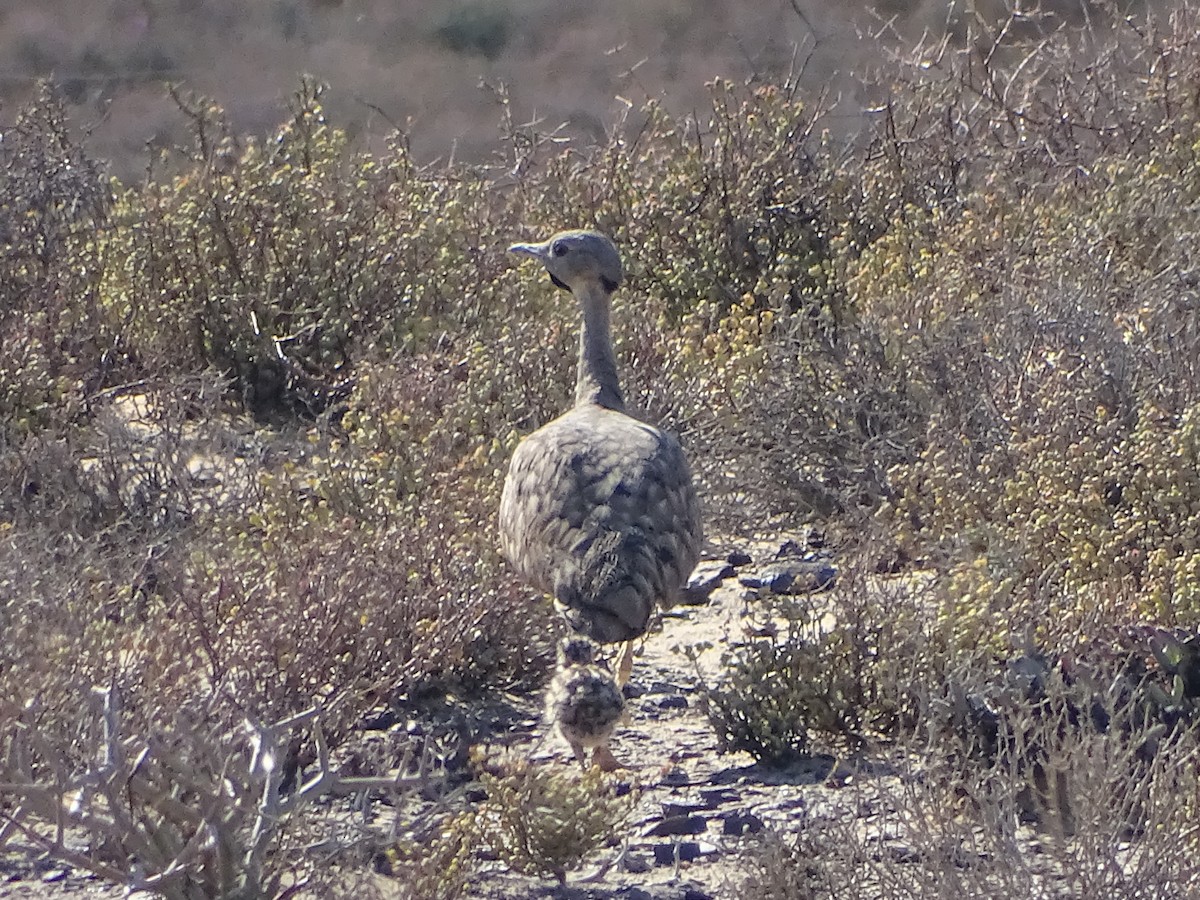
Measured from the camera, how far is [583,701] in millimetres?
5508

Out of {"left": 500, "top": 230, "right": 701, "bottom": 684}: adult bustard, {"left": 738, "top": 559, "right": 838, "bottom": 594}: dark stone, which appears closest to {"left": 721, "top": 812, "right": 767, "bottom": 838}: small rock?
{"left": 500, "top": 230, "right": 701, "bottom": 684}: adult bustard

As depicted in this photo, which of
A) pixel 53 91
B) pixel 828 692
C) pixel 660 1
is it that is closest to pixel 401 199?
pixel 53 91

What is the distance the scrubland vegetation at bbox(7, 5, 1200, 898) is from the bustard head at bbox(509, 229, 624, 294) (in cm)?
56

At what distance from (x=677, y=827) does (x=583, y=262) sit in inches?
112

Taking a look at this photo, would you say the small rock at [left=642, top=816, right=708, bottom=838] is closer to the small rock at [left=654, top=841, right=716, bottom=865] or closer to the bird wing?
the small rock at [left=654, top=841, right=716, bottom=865]

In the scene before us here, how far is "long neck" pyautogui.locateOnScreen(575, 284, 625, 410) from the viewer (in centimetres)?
723

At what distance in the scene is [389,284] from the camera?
9.34 metres

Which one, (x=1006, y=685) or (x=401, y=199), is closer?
(x=1006, y=685)

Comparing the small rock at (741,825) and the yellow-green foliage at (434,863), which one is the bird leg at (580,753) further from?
the yellow-green foliage at (434,863)

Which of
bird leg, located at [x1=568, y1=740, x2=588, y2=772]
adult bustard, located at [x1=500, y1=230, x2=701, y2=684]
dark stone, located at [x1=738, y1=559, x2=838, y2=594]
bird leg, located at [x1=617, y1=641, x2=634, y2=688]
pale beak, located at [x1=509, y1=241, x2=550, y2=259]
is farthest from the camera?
pale beak, located at [x1=509, y1=241, x2=550, y2=259]

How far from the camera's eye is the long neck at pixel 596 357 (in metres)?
7.23

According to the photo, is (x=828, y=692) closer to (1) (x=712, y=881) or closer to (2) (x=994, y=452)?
(1) (x=712, y=881)

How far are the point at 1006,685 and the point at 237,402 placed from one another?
492cm

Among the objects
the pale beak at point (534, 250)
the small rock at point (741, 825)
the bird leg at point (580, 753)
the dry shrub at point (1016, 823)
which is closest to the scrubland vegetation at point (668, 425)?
the dry shrub at point (1016, 823)
